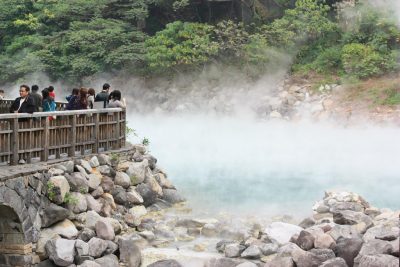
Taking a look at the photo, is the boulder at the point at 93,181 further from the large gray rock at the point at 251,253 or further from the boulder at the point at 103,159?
the large gray rock at the point at 251,253

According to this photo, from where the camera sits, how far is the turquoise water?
563 inches

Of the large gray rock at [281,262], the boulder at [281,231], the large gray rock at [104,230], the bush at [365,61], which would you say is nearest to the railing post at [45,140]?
the large gray rock at [104,230]

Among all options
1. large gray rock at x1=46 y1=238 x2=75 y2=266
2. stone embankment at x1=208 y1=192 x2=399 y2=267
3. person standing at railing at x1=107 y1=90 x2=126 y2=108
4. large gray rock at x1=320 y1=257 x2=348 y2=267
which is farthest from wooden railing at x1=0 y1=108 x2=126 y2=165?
large gray rock at x1=320 y1=257 x2=348 y2=267

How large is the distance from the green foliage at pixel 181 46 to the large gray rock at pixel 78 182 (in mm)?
16239

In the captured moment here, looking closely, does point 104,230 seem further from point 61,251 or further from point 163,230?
point 163,230

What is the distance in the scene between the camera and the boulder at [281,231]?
416 inches

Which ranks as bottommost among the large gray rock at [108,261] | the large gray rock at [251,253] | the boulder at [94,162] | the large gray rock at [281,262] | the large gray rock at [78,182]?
the large gray rock at [108,261]

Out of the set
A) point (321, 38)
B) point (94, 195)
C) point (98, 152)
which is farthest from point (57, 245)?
point (321, 38)

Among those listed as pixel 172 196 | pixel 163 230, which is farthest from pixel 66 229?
pixel 172 196

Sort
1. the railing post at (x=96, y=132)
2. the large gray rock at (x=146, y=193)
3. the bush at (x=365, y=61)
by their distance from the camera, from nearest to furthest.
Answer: the railing post at (x=96, y=132) < the large gray rock at (x=146, y=193) < the bush at (x=365, y=61)

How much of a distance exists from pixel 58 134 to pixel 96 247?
2.63 meters

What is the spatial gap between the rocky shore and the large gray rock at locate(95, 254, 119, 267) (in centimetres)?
2

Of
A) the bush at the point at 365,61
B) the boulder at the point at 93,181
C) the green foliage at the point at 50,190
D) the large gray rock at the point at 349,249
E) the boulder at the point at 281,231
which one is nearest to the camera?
the large gray rock at the point at 349,249

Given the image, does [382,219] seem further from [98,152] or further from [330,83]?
[330,83]
